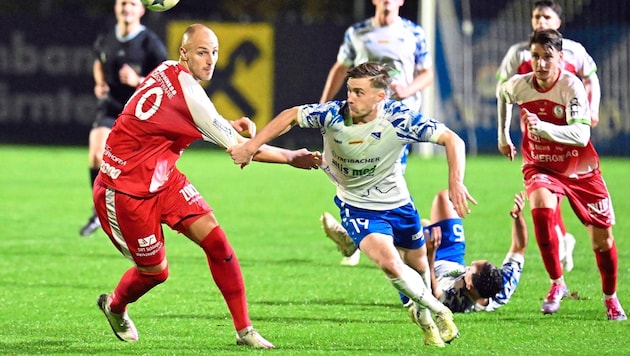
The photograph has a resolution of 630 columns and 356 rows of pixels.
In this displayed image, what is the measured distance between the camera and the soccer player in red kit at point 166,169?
23.1ft

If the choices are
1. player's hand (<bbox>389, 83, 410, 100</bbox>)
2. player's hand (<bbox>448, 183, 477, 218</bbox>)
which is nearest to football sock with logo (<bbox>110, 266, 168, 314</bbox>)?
player's hand (<bbox>448, 183, 477, 218</bbox>)

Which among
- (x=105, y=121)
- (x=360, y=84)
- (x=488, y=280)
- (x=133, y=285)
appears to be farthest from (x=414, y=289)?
(x=105, y=121)

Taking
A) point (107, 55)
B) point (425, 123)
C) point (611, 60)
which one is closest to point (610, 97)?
point (611, 60)

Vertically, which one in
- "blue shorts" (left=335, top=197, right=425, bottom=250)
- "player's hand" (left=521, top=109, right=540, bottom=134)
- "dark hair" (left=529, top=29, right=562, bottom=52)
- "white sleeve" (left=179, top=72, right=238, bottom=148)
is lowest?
"blue shorts" (left=335, top=197, right=425, bottom=250)

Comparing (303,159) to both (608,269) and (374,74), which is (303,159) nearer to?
(374,74)

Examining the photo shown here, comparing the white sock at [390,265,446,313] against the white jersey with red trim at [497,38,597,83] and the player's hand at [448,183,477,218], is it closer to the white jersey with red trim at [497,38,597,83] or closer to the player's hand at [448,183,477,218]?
the player's hand at [448,183,477,218]

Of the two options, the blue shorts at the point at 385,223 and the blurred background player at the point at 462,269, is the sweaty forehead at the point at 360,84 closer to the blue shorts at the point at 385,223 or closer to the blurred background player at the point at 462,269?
the blue shorts at the point at 385,223

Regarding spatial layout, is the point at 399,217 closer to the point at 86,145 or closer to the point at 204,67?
the point at 204,67

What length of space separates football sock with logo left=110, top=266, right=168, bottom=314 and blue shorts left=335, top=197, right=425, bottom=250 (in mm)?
1120

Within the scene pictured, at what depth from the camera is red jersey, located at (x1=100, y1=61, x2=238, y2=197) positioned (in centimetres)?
700

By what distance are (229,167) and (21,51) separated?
537 cm

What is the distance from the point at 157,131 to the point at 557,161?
2990 mm

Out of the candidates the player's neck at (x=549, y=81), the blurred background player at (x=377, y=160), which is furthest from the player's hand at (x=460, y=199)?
the player's neck at (x=549, y=81)

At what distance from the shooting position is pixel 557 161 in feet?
28.3
